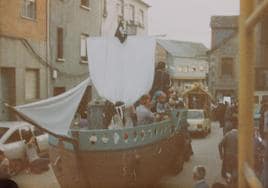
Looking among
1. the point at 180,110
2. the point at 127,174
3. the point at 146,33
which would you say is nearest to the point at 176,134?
the point at 180,110

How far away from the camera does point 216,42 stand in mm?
1119

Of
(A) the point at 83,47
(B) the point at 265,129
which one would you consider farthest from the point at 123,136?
(B) the point at 265,129

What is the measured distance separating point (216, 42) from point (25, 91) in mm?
574

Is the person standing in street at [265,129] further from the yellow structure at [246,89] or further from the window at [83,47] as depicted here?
the window at [83,47]

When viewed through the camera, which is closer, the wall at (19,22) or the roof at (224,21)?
the roof at (224,21)

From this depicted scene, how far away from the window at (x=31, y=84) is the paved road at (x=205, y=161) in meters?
0.47

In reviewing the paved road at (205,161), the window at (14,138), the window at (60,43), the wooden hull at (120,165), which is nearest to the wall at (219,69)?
the paved road at (205,161)

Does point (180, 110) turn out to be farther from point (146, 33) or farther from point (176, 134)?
point (146, 33)

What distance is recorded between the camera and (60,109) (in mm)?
1315

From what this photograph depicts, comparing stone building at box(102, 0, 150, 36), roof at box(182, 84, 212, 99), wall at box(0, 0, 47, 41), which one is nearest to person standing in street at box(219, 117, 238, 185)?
roof at box(182, 84, 212, 99)

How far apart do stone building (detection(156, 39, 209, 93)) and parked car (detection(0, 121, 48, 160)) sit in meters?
0.45

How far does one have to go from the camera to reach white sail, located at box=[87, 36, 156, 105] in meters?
1.29

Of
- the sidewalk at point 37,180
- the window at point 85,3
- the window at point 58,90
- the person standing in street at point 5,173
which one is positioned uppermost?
the window at point 85,3

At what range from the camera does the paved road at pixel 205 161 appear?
43.2 inches
